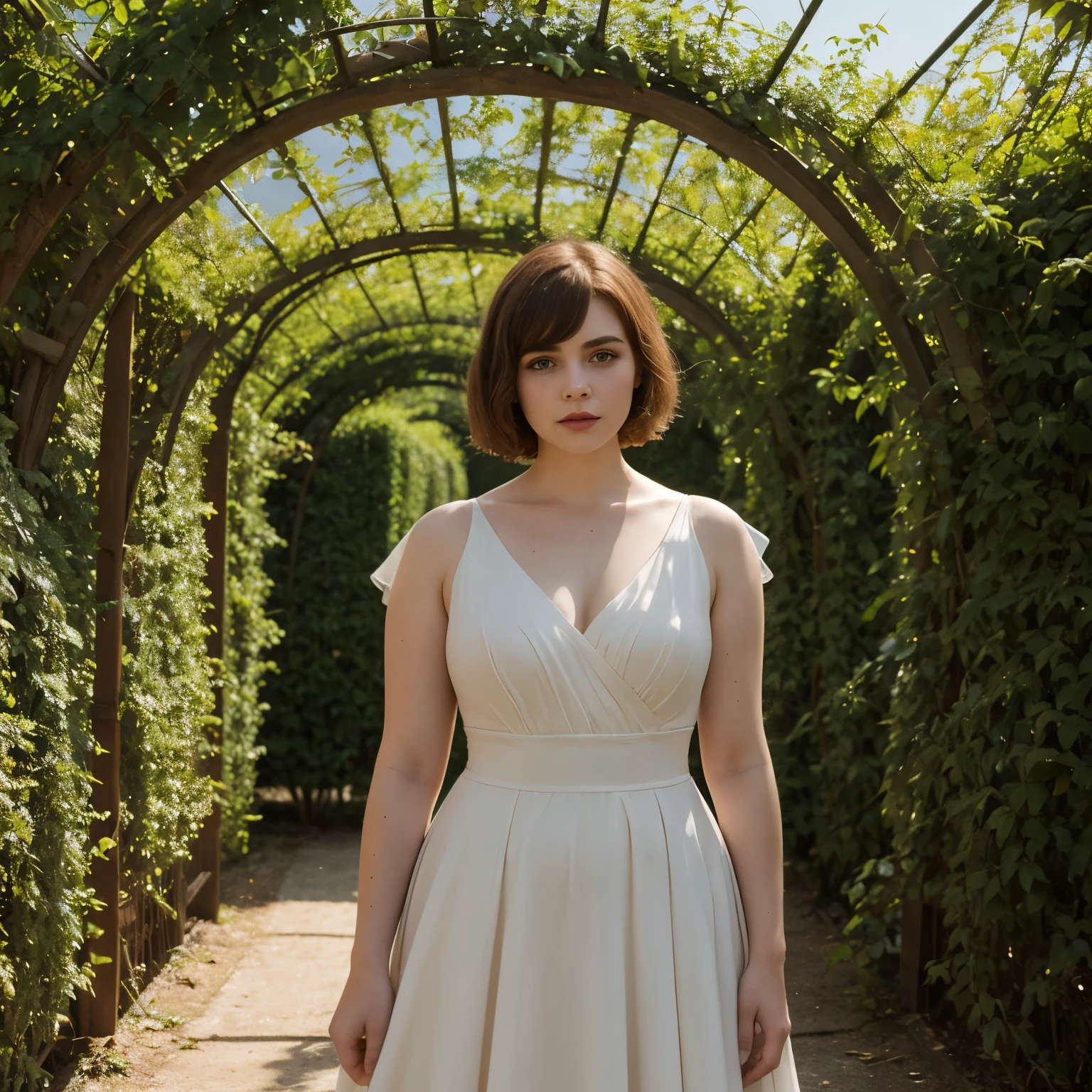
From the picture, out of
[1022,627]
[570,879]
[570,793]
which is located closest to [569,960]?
[570,879]

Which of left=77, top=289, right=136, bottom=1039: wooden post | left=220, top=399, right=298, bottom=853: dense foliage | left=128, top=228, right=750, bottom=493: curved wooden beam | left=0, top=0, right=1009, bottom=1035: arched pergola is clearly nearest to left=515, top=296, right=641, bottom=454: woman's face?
left=0, top=0, right=1009, bottom=1035: arched pergola

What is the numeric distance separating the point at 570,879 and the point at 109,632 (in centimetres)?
225

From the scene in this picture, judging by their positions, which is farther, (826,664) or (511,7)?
(826,664)

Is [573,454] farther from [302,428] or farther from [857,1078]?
[302,428]

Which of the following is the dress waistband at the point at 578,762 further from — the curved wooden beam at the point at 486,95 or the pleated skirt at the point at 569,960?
the curved wooden beam at the point at 486,95

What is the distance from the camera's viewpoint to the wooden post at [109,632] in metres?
3.20

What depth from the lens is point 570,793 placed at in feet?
4.77

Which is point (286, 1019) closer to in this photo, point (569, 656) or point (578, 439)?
point (569, 656)

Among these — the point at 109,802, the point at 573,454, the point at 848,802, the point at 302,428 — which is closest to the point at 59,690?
the point at 109,802

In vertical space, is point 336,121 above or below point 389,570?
above

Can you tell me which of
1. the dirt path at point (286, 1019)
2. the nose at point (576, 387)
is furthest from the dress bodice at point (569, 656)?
the dirt path at point (286, 1019)

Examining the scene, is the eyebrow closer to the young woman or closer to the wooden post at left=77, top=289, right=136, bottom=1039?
the young woman

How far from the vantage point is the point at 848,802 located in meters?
4.40

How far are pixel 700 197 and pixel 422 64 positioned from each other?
1388 millimetres
